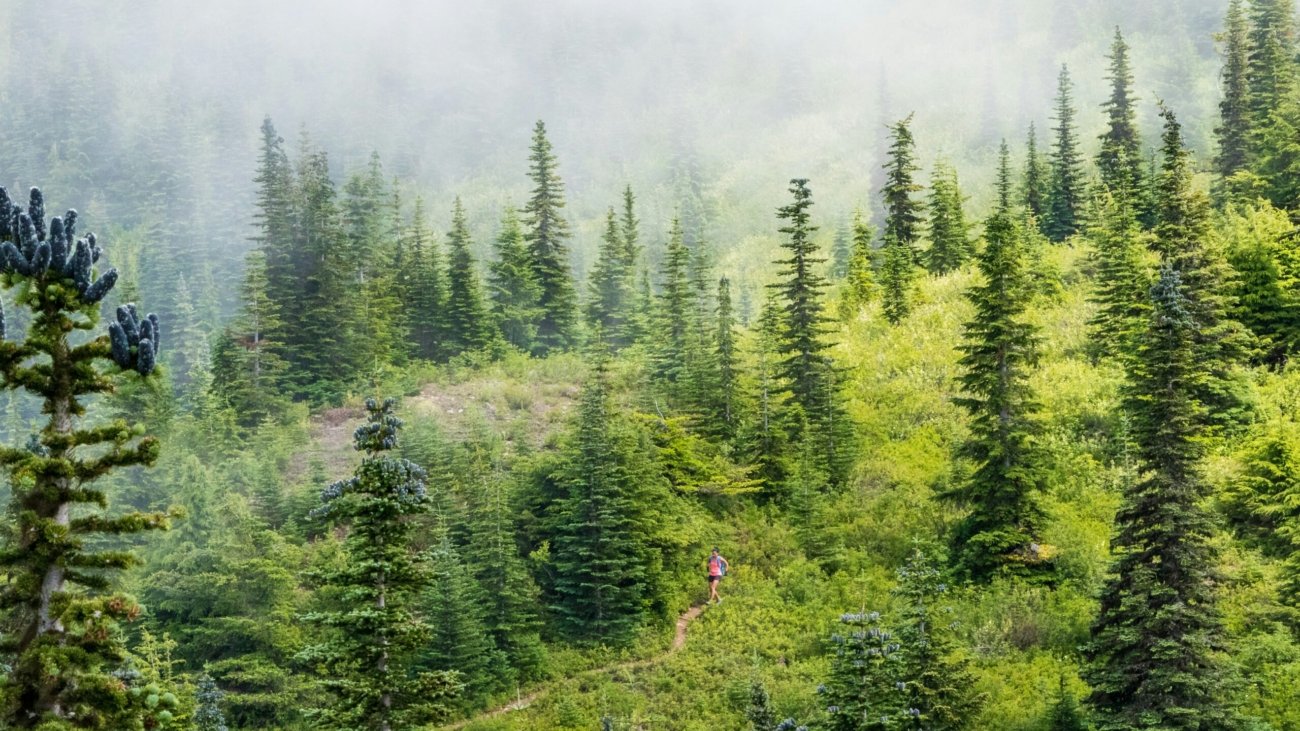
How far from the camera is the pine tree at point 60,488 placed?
1099cm

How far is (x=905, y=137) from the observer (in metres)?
55.9

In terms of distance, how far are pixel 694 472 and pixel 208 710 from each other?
698 inches

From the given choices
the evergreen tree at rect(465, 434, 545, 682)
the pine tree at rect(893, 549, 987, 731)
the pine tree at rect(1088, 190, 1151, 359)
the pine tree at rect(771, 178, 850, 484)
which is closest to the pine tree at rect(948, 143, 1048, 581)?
the pine tree at rect(771, 178, 850, 484)

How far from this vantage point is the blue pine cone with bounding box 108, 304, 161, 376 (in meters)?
11.0

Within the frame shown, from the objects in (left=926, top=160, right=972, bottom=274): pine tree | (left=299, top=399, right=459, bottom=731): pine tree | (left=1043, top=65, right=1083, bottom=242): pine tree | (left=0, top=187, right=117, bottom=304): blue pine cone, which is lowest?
(left=299, top=399, right=459, bottom=731): pine tree

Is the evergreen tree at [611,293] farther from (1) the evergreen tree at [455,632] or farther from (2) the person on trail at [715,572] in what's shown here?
(1) the evergreen tree at [455,632]

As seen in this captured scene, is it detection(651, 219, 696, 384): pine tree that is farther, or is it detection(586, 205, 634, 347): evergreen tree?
detection(586, 205, 634, 347): evergreen tree

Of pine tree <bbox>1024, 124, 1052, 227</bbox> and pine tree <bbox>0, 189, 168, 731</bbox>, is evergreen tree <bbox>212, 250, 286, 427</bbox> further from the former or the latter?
pine tree <bbox>1024, 124, 1052, 227</bbox>

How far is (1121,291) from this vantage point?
133ft

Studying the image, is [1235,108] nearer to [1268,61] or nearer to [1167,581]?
[1268,61]

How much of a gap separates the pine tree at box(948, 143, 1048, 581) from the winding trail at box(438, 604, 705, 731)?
28.5 feet

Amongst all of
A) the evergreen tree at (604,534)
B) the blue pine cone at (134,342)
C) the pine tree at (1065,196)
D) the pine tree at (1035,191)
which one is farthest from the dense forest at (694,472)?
the pine tree at (1035,191)

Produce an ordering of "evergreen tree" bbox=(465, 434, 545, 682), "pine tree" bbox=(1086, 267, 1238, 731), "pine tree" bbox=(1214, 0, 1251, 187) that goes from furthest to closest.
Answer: "pine tree" bbox=(1214, 0, 1251, 187) → "evergreen tree" bbox=(465, 434, 545, 682) → "pine tree" bbox=(1086, 267, 1238, 731)

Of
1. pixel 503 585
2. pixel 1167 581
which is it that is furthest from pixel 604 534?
pixel 1167 581
